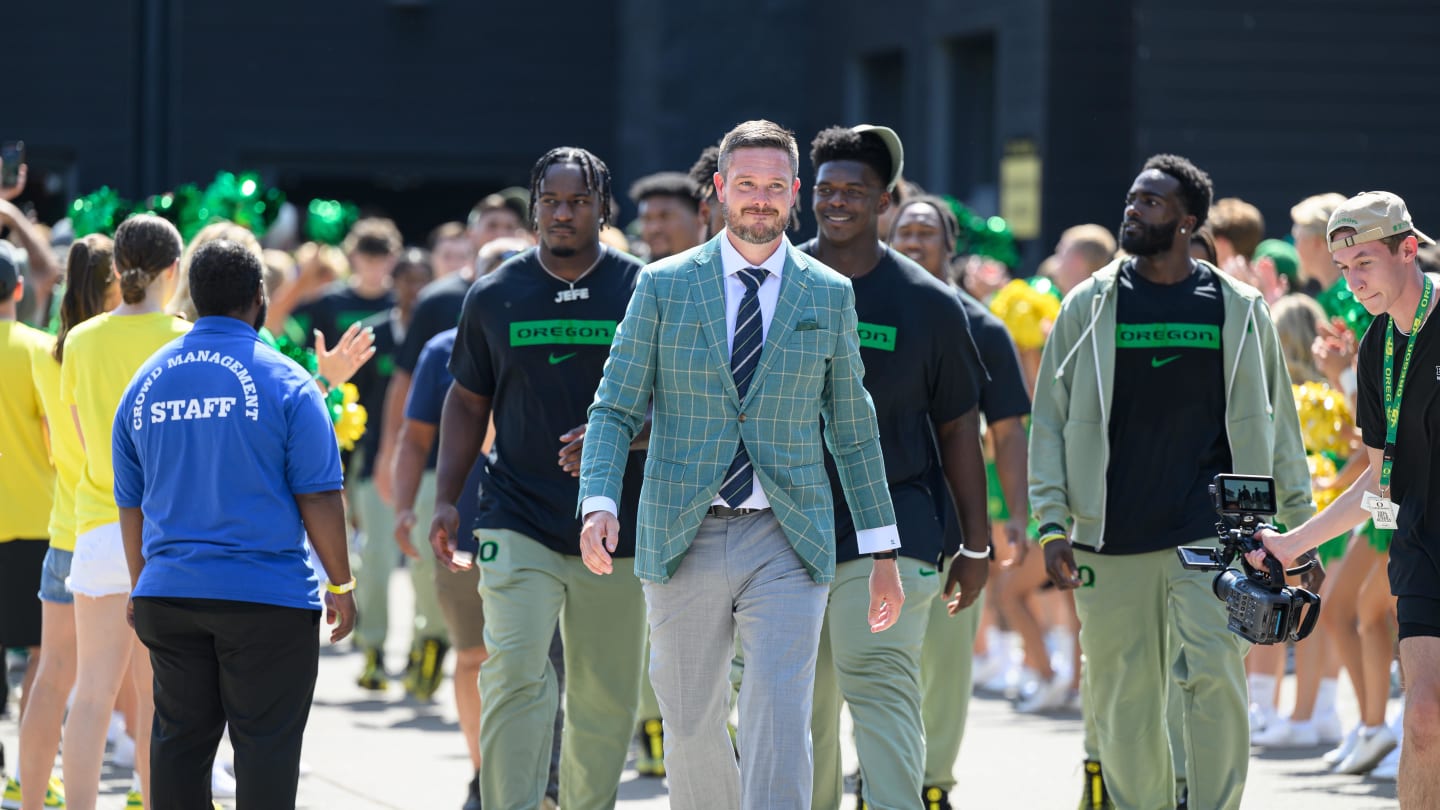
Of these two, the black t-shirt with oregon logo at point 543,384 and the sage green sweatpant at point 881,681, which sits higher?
the black t-shirt with oregon logo at point 543,384

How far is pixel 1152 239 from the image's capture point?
702cm

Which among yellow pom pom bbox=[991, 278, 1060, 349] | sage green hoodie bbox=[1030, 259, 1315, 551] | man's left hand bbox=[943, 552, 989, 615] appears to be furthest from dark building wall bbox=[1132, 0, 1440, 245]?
man's left hand bbox=[943, 552, 989, 615]

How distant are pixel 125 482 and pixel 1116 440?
10.5 feet

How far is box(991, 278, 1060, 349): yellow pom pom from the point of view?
10859 millimetres

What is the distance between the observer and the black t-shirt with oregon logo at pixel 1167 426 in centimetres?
686

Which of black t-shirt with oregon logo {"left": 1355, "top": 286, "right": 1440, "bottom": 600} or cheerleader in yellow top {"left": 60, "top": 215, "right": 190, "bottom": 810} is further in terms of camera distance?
cheerleader in yellow top {"left": 60, "top": 215, "right": 190, "bottom": 810}

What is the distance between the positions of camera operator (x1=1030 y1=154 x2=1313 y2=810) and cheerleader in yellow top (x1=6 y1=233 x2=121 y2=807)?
3258 mm

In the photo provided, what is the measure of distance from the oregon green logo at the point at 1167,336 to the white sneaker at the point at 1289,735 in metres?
3.26

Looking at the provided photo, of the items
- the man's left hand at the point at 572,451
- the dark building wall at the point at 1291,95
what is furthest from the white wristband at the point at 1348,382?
the dark building wall at the point at 1291,95

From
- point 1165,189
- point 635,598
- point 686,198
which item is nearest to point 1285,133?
point 686,198

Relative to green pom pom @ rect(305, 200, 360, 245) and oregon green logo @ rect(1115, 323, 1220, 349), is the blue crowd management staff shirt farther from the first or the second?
green pom pom @ rect(305, 200, 360, 245)

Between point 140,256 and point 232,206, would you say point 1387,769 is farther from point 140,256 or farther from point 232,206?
point 232,206

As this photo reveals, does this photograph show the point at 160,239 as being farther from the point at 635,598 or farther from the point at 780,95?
the point at 780,95

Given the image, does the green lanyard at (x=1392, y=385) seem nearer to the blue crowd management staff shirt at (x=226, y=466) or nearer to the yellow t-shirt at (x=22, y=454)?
the blue crowd management staff shirt at (x=226, y=466)
